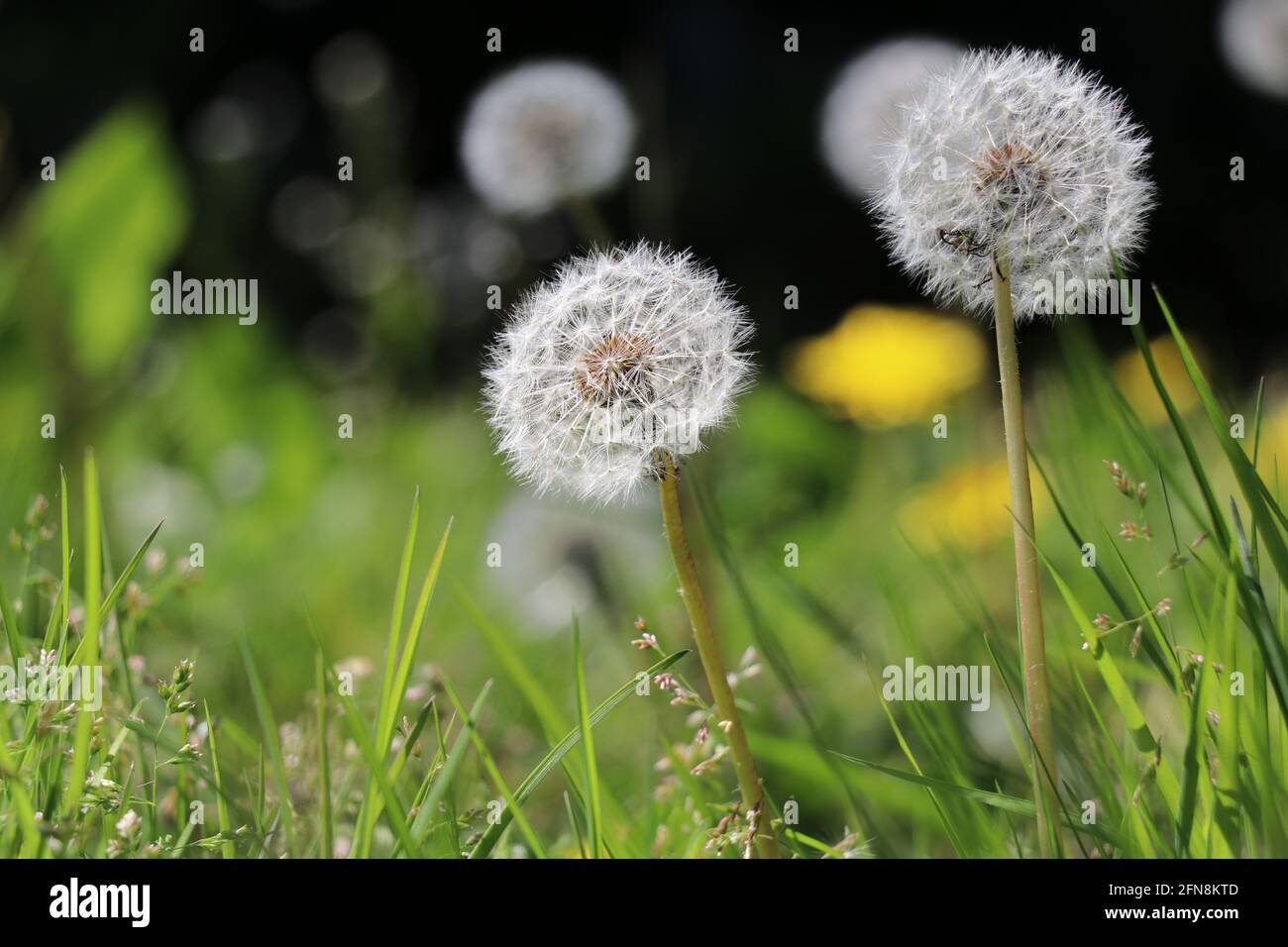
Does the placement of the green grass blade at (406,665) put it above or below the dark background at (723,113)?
below

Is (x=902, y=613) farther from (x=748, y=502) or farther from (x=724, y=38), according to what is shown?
(x=724, y=38)

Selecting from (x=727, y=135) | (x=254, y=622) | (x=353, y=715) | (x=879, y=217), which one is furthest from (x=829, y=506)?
(x=353, y=715)

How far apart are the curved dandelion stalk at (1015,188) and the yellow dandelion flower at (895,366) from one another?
1609 mm

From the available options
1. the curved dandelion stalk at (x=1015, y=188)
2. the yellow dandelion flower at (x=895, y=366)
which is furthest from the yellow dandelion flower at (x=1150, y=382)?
the curved dandelion stalk at (x=1015, y=188)

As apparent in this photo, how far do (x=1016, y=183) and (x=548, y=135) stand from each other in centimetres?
105

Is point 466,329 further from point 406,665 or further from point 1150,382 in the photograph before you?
point 406,665

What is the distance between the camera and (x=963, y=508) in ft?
6.56

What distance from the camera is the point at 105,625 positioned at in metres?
1.05

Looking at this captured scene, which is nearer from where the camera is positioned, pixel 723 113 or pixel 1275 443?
pixel 1275 443

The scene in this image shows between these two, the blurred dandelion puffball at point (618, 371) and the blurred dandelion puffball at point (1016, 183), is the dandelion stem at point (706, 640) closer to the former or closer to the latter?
the blurred dandelion puffball at point (618, 371)

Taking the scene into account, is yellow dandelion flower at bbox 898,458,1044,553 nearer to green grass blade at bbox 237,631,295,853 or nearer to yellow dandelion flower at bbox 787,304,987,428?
yellow dandelion flower at bbox 787,304,987,428

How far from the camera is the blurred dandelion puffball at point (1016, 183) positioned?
2.47ft

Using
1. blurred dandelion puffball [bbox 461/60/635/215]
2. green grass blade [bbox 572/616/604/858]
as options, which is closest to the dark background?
blurred dandelion puffball [bbox 461/60/635/215]

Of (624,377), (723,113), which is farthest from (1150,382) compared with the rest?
(624,377)
